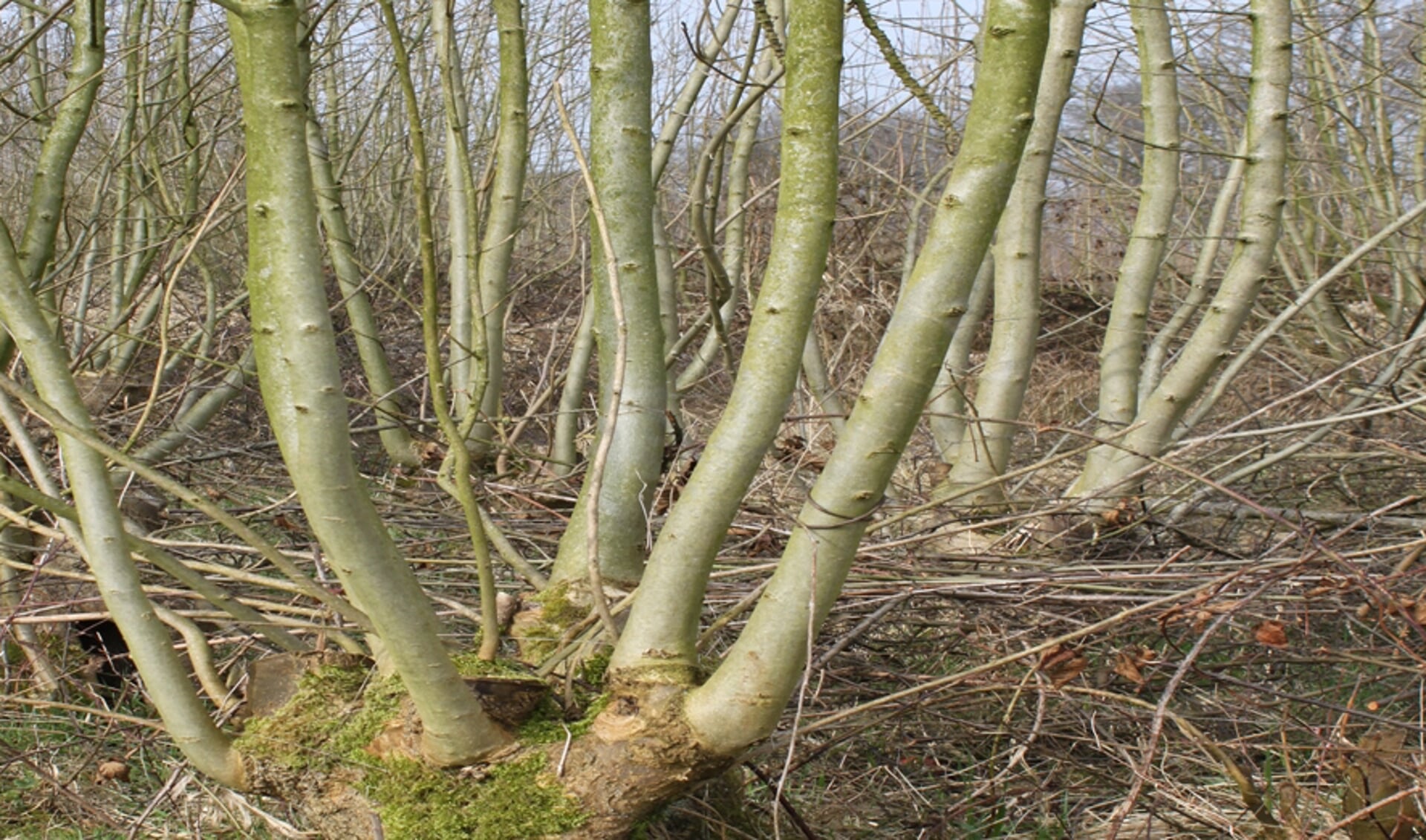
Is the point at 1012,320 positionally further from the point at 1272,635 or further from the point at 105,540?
the point at 105,540

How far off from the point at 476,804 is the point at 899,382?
37.4 inches

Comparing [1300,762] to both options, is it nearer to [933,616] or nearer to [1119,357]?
[933,616]

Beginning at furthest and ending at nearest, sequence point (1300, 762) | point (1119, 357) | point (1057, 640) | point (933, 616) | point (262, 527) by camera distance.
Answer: point (262, 527) → point (1119, 357) → point (933, 616) → point (1300, 762) → point (1057, 640)

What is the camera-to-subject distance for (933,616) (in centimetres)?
314

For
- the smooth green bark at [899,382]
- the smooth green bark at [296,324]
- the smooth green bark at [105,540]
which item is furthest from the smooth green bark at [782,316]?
the smooth green bark at [105,540]

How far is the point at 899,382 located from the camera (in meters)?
1.61

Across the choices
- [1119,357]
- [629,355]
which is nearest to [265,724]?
[629,355]

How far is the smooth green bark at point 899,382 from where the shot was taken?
1545mm

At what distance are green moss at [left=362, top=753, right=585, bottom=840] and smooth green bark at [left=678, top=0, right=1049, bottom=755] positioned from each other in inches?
12.8

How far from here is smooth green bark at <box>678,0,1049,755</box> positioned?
154cm

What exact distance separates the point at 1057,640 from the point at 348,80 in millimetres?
7468

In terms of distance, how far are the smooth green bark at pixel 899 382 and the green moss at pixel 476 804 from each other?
1.07ft

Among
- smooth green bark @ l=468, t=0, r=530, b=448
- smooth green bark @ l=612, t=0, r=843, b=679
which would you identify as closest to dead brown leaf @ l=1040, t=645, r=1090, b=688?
smooth green bark @ l=612, t=0, r=843, b=679

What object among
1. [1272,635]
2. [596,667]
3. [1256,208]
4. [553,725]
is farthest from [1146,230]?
[553,725]
